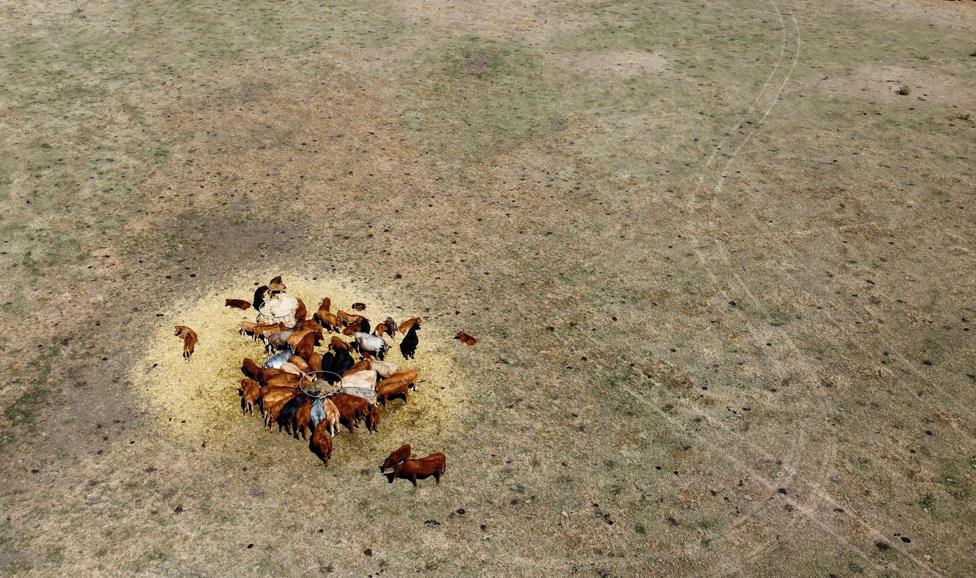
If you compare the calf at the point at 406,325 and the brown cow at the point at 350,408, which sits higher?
the brown cow at the point at 350,408

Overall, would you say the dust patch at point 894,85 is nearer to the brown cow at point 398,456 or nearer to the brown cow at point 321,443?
the brown cow at point 398,456

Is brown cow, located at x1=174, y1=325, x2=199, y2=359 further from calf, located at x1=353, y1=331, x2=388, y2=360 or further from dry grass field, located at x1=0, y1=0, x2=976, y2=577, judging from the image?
calf, located at x1=353, y1=331, x2=388, y2=360

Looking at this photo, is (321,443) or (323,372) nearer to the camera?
(321,443)

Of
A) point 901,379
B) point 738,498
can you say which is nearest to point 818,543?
point 738,498

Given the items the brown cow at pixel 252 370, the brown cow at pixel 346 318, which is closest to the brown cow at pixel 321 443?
the brown cow at pixel 252 370

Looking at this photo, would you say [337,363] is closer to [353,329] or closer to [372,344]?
[372,344]

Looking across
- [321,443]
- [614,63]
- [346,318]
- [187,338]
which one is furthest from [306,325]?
[614,63]
